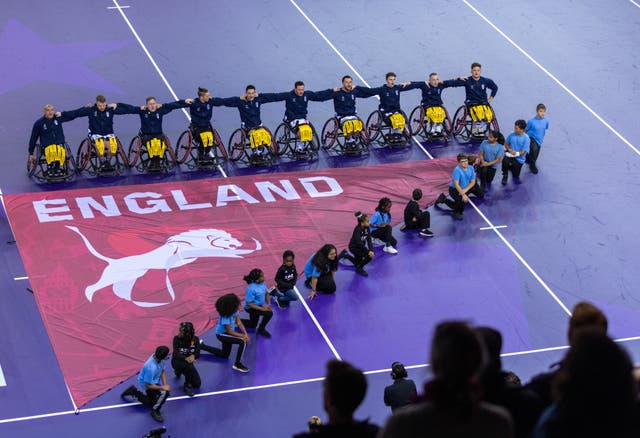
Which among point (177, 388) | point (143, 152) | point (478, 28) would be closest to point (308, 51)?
point (478, 28)

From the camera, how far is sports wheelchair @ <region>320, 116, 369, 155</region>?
1922 centimetres

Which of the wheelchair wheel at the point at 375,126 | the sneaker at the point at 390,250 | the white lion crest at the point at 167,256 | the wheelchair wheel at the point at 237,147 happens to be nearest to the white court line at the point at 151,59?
the wheelchair wheel at the point at 237,147

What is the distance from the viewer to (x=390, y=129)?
19.8 metres

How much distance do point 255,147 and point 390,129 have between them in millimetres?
2812

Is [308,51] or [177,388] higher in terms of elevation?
[308,51]

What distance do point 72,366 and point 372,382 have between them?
12.9 feet

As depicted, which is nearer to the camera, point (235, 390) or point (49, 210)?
point (235, 390)

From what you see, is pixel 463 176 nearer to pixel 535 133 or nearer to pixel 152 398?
pixel 535 133

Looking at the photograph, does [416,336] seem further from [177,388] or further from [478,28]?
[478,28]

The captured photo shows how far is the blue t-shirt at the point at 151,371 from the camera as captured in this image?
1242cm

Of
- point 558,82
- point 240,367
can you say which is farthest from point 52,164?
point 558,82

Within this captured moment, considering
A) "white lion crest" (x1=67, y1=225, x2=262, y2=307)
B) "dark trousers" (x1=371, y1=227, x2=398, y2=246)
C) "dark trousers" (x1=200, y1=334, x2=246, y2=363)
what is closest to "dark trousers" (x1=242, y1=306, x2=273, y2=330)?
"dark trousers" (x1=200, y1=334, x2=246, y2=363)

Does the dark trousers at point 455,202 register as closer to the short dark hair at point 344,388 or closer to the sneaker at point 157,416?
the sneaker at point 157,416

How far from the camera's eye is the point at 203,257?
1591 cm
